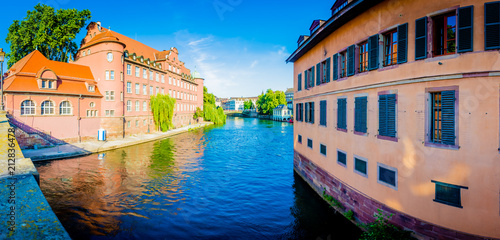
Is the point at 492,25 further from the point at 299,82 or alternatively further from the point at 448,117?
the point at 299,82

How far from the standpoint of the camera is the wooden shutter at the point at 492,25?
576 cm

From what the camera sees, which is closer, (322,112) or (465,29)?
(465,29)

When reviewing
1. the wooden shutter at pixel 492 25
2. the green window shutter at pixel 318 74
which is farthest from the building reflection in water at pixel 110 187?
the wooden shutter at pixel 492 25

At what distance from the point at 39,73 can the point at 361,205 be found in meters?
31.3

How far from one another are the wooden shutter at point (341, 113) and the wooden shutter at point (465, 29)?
15.6 feet

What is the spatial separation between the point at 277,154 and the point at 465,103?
804 inches

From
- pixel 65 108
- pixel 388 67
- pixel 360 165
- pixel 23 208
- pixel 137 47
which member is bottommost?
pixel 360 165

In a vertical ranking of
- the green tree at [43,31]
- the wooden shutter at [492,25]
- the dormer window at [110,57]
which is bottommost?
the wooden shutter at [492,25]

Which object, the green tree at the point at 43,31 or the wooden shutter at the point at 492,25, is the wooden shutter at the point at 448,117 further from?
the green tree at the point at 43,31

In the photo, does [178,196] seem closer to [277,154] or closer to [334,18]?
[334,18]

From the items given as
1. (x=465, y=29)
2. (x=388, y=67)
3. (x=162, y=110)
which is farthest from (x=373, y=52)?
(x=162, y=110)

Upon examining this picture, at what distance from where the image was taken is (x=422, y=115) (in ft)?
22.7

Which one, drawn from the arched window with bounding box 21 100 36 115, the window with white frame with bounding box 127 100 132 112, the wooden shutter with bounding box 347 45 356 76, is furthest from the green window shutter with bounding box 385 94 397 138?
the window with white frame with bounding box 127 100 132 112

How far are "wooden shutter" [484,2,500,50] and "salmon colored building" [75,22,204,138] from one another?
115 ft
